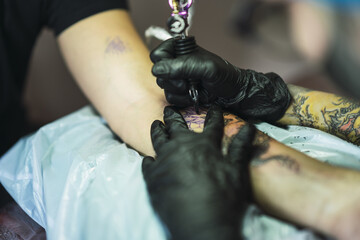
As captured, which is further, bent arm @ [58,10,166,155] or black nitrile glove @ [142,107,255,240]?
bent arm @ [58,10,166,155]

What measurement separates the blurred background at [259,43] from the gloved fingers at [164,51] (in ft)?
0.55

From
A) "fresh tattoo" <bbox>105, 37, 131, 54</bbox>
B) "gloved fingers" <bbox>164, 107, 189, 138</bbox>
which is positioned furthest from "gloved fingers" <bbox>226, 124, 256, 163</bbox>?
"fresh tattoo" <bbox>105, 37, 131, 54</bbox>

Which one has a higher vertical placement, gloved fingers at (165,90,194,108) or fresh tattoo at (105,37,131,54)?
fresh tattoo at (105,37,131,54)

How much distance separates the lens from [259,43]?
22.5 inches

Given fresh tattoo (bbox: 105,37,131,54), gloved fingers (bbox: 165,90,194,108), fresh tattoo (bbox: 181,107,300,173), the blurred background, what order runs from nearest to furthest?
1. the blurred background
2. fresh tattoo (bbox: 181,107,300,173)
3. gloved fingers (bbox: 165,90,194,108)
4. fresh tattoo (bbox: 105,37,131,54)

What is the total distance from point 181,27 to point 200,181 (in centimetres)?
36

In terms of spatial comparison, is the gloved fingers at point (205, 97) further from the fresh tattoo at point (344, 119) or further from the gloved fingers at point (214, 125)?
the fresh tattoo at point (344, 119)

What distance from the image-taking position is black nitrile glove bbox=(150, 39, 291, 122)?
69 centimetres

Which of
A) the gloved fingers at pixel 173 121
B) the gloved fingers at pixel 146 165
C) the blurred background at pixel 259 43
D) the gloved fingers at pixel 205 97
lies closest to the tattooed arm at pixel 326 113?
the blurred background at pixel 259 43

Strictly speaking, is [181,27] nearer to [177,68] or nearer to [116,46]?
[177,68]

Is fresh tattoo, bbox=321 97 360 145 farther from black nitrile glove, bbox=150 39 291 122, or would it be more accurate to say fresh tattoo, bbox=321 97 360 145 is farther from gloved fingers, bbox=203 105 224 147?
gloved fingers, bbox=203 105 224 147

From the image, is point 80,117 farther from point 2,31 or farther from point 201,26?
point 201,26

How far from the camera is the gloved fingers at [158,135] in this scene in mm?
706

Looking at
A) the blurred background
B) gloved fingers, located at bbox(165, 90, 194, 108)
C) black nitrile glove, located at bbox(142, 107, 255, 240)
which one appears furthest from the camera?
gloved fingers, located at bbox(165, 90, 194, 108)
